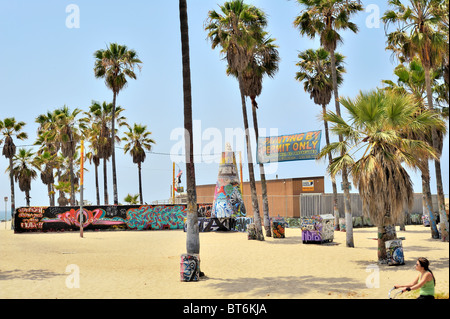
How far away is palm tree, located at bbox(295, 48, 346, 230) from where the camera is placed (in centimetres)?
3047

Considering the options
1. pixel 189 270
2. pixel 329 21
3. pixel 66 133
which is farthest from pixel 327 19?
pixel 66 133

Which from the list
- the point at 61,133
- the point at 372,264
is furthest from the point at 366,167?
the point at 61,133

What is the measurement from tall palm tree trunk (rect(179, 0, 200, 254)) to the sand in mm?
1203

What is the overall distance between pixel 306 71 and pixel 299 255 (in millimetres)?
18751

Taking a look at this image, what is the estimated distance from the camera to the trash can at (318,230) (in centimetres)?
2069

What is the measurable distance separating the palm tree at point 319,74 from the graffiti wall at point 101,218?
13.3 m

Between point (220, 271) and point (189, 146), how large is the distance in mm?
4029

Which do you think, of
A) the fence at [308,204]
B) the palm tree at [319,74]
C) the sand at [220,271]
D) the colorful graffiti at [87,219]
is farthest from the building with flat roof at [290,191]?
the sand at [220,271]

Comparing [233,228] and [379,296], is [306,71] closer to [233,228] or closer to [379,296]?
[233,228]

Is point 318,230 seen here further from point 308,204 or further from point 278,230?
point 308,204

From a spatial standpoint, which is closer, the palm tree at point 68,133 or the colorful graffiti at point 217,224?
the colorful graffiti at point 217,224

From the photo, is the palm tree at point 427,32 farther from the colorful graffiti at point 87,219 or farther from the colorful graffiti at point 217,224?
the colorful graffiti at point 87,219

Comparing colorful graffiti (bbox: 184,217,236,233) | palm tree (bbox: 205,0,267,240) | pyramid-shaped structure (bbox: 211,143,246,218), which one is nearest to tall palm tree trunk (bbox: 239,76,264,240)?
palm tree (bbox: 205,0,267,240)
